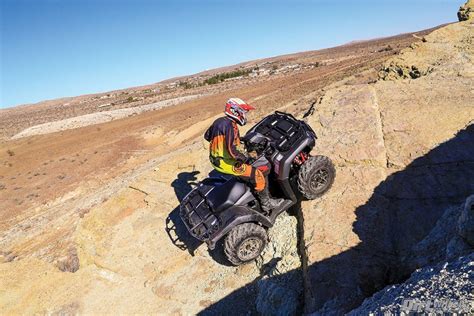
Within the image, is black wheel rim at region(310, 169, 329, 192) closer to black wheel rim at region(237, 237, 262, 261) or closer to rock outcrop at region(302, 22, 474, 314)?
rock outcrop at region(302, 22, 474, 314)

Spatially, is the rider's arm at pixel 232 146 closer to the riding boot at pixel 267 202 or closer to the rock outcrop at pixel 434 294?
the riding boot at pixel 267 202

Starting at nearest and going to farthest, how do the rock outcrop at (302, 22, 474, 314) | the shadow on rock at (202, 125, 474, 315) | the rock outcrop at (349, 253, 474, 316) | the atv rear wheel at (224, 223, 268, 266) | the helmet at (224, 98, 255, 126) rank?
the rock outcrop at (349, 253, 474, 316), the shadow on rock at (202, 125, 474, 315), the rock outcrop at (302, 22, 474, 314), the helmet at (224, 98, 255, 126), the atv rear wheel at (224, 223, 268, 266)

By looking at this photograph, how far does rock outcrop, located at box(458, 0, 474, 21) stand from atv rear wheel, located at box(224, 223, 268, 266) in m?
11.5

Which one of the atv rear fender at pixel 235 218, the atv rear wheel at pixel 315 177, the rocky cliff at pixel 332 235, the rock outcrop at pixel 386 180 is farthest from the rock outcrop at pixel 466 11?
the atv rear fender at pixel 235 218

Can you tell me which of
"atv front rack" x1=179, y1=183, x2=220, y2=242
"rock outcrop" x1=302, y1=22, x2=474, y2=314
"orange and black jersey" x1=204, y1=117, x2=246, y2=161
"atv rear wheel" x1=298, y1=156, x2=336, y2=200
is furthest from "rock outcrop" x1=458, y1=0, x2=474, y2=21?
"atv front rack" x1=179, y1=183, x2=220, y2=242

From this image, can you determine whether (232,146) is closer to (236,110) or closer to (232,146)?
(232,146)

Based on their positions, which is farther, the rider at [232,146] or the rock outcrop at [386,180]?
the rider at [232,146]

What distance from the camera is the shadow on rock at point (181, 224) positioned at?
7496 mm

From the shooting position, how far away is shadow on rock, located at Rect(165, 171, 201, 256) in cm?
750

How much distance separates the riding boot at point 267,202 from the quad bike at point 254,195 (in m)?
0.07

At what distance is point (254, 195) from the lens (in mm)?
6398

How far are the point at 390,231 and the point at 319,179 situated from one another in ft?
5.07

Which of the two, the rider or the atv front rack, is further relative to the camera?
the atv front rack

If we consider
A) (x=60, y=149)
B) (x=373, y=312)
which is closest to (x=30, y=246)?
(x=373, y=312)
